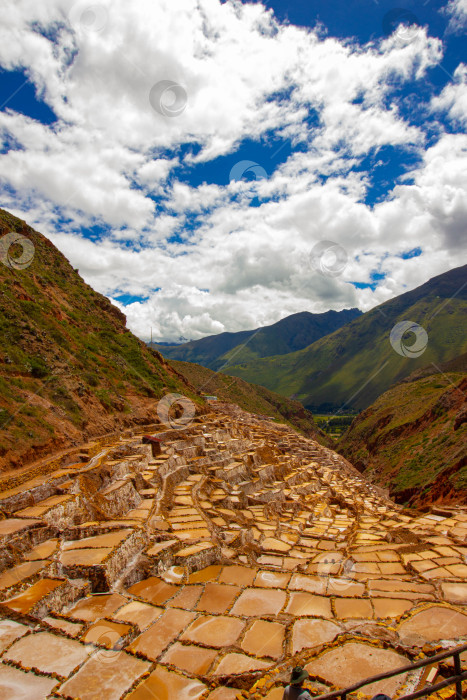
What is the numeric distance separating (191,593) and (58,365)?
17231mm

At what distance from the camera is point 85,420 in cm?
1880

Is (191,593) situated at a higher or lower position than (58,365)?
lower

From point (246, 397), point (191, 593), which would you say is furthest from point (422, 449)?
point (246, 397)

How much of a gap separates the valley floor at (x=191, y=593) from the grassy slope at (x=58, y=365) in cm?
313

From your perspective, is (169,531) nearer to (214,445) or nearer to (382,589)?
(382,589)

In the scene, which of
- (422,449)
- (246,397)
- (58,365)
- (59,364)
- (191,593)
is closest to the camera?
(191,593)

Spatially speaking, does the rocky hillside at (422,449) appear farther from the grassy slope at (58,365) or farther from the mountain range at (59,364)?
the grassy slope at (58,365)

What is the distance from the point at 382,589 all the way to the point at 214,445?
14086 mm

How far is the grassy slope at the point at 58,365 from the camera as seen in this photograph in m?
15.2

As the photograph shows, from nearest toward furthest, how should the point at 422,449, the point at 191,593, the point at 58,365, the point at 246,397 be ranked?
the point at 191,593
the point at 58,365
the point at 422,449
the point at 246,397

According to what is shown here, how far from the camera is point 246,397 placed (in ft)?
290

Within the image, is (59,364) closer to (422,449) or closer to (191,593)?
(191,593)

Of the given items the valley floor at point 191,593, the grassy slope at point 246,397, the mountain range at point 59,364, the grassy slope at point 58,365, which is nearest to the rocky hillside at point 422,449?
the valley floor at point 191,593

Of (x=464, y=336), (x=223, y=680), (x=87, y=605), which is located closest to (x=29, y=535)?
(x=87, y=605)
